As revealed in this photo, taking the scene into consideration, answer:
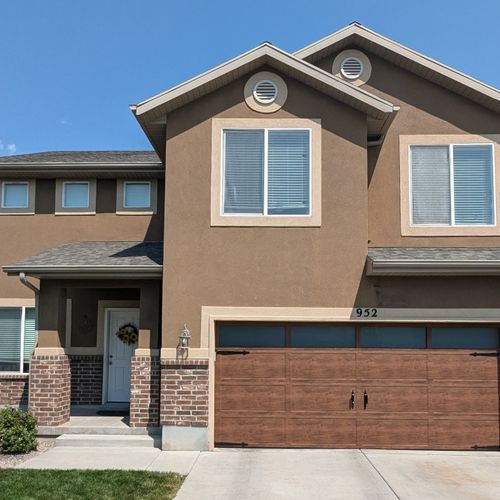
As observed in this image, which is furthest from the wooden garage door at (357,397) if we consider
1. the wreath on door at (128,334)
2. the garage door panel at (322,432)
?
the wreath on door at (128,334)

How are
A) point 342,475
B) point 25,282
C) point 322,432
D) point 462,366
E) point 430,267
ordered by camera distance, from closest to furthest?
point 342,475, point 430,267, point 322,432, point 462,366, point 25,282

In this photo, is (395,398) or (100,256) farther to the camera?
(100,256)

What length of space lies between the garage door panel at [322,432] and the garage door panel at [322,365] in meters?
0.80

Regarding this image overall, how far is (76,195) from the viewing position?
51.4 feet

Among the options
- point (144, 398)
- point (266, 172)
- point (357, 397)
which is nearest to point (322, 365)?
point (357, 397)

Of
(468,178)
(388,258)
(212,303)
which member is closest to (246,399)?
(212,303)

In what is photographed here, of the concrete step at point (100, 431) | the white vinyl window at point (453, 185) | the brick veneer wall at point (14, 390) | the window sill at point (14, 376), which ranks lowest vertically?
the concrete step at point (100, 431)

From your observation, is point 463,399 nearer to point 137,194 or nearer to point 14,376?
point 137,194

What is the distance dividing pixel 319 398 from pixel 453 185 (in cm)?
495

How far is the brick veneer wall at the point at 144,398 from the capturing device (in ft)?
40.5

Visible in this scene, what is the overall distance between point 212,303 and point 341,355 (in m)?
2.66

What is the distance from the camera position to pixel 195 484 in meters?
9.35

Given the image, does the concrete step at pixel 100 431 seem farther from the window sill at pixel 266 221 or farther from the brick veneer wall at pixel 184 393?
the window sill at pixel 266 221

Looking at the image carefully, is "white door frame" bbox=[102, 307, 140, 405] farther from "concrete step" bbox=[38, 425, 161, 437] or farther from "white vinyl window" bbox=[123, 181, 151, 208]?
"concrete step" bbox=[38, 425, 161, 437]
